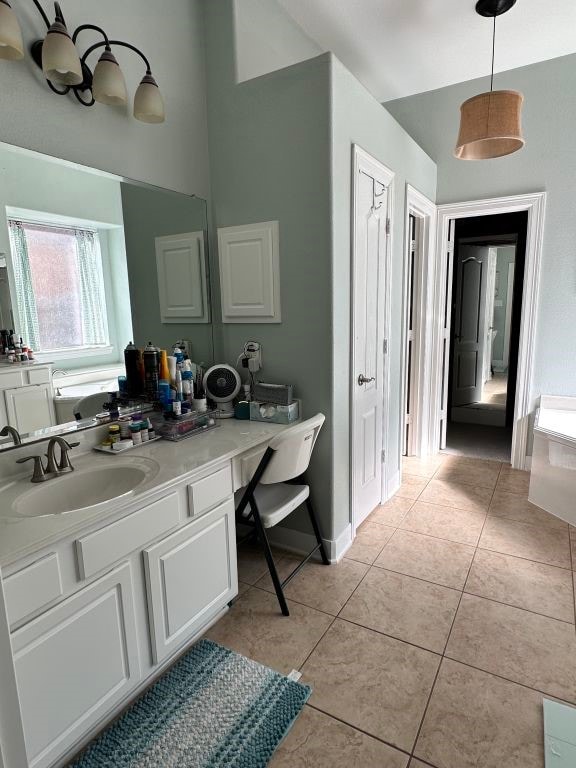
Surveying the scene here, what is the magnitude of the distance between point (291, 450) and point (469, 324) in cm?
384

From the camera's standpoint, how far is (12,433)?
1655 mm

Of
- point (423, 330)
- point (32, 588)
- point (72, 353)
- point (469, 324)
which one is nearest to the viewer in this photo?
point (32, 588)

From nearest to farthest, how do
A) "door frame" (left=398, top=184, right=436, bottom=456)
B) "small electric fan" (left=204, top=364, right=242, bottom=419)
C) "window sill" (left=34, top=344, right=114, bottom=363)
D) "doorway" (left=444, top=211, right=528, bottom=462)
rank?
"window sill" (left=34, top=344, right=114, bottom=363)
"small electric fan" (left=204, top=364, right=242, bottom=419)
"door frame" (left=398, top=184, right=436, bottom=456)
"doorway" (left=444, top=211, right=528, bottom=462)

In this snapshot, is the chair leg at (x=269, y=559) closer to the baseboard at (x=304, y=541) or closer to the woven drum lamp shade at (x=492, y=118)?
the baseboard at (x=304, y=541)

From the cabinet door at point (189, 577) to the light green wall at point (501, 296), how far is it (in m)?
4.41

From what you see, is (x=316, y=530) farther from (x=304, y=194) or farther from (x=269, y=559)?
(x=304, y=194)

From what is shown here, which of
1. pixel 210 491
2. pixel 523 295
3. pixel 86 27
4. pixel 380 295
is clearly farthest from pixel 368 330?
pixel 86 27

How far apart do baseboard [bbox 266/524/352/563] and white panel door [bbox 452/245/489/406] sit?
320cm

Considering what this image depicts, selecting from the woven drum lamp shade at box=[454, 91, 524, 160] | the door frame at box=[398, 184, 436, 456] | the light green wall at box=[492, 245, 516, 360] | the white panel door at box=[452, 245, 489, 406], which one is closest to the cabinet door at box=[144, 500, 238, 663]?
the door frame at box=[398, 184, 436, 456]

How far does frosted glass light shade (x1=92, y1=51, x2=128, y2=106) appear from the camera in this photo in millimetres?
1750

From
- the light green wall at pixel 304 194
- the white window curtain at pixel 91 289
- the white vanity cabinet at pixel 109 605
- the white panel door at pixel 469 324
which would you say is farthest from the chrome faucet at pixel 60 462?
the white panel door at pixel 469 324

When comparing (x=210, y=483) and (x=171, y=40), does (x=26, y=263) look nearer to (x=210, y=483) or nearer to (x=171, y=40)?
(x=210, y=483)

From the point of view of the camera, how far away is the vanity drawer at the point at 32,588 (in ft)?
3.74

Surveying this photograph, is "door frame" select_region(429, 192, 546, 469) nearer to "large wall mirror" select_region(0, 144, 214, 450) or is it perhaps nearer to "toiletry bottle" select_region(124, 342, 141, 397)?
"large wall mirror" select_region(0, 144, 214, 450)
